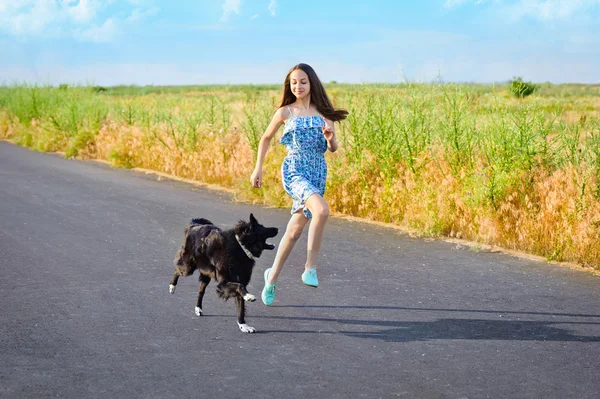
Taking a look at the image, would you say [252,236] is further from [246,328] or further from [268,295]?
[268,295]

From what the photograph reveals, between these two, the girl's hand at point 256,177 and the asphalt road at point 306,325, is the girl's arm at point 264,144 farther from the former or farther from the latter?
the asphalt road at point 306,325

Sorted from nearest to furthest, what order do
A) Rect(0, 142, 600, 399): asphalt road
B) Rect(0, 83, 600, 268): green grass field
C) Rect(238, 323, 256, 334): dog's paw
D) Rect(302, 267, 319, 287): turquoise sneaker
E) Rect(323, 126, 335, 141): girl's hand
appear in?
Rect(0, 142, 600, 399): asphalt road < Rect(238, 323, 256, 334): dog's paw < Rect(323, 126, 335, 141): girl's hand < Rect(302, 267, 319, 287): turquoise sneaker < Rect(0, 83, 600, 268): green grass field

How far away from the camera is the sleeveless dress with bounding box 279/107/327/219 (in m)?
7.16

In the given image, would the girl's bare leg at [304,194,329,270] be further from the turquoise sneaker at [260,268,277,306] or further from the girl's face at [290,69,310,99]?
the girl's face at [290,69,310,99]

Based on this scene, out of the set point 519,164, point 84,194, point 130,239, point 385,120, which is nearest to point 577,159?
point 519,164

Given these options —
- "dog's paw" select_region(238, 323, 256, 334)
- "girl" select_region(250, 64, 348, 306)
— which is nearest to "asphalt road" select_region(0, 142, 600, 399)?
"dog's paw" select_region(238, 323, 256, 334)

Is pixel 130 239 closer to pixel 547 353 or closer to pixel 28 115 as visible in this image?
pixel 547 353

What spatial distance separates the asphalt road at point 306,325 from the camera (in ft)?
17.4

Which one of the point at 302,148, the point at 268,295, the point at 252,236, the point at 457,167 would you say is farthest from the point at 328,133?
the point at 457,167

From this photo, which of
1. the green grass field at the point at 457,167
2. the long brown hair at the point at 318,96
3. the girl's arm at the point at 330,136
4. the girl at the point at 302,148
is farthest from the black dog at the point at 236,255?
the green grass field at the point at 457,167

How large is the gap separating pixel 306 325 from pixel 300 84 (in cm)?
210

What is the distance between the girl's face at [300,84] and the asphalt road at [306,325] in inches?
76.2

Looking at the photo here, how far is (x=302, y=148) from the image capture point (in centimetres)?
720

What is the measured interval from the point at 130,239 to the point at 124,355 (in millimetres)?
5173
